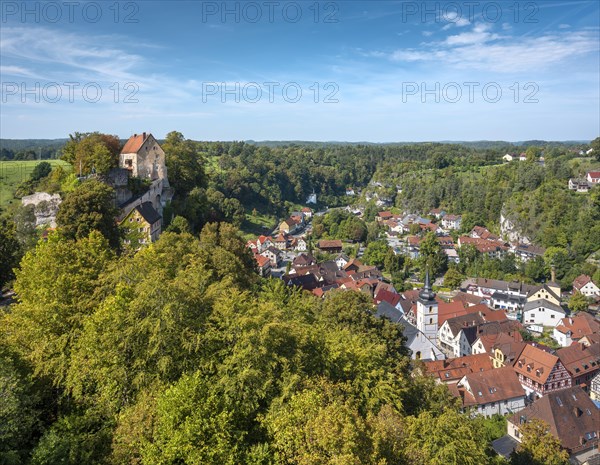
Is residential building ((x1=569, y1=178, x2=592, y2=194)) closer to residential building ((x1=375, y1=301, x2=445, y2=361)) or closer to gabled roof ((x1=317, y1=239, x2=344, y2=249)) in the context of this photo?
gabled roof ((x1=317, y1=239, x2=344, y2=249))

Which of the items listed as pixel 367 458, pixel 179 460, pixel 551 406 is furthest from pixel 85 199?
pixel 551 406

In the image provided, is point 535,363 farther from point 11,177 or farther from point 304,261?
point 11,177

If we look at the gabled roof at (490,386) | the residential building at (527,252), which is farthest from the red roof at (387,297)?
the residential building at (527,252)

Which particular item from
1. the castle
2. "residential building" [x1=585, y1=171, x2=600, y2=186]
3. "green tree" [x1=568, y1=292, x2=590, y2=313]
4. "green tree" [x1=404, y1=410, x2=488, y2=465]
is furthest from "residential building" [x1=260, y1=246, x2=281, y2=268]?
"residential building" [x1=585, y1=171, x2=600, y2=186]

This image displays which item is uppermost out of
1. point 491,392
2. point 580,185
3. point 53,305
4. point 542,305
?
point 580,185

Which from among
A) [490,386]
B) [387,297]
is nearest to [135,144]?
[387,297]
